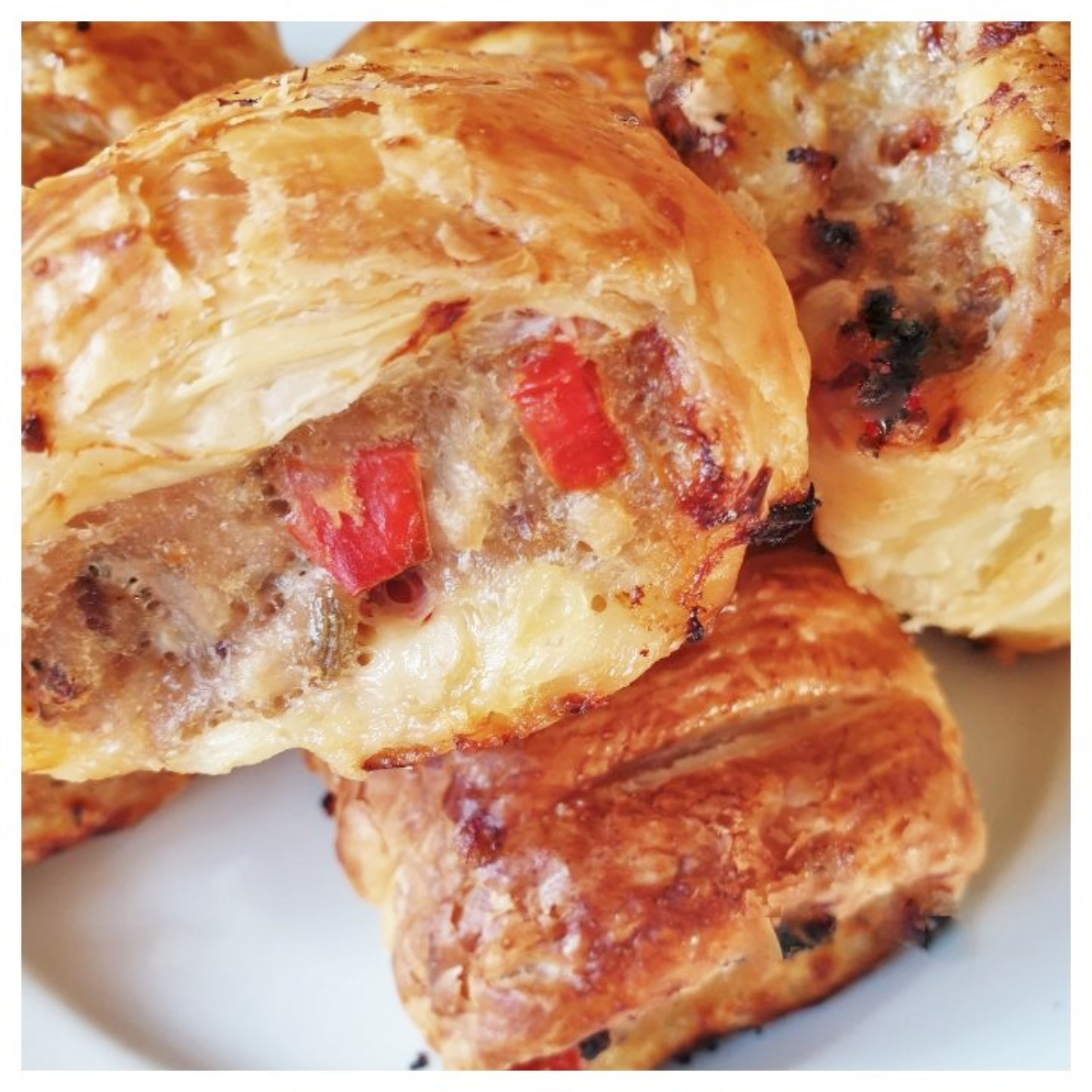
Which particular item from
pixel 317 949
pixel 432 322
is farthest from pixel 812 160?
pixel 317 949

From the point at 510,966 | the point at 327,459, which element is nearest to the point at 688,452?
the point at 327,459

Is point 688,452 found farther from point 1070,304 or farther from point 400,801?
point 400,801

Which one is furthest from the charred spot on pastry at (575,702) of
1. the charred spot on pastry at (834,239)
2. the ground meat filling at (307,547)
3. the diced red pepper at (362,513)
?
the charred spot on pastry at (834,239)

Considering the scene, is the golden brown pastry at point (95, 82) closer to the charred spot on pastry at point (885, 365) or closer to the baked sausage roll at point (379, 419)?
the baked sausage roll at point (379, 419)

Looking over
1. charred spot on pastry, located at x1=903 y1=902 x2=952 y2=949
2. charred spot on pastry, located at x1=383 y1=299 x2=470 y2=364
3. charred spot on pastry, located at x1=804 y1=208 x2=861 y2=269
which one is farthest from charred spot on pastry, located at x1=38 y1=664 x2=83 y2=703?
charred spot on pastry, located at x1=903 y1=902 x2=952 y2=949

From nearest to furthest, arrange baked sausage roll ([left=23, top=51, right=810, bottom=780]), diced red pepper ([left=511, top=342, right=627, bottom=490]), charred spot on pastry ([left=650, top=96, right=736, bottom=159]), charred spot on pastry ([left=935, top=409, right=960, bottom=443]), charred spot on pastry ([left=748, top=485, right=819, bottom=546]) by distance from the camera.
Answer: baked sausage roll ([left=23, top=51, right=810, bottom=780]), diced red pepper ([left=511, top=342, right=627, bottom=490]), charred spot on pastry ([left=748, top=485, right=819, bottom=546]), charred spot on pastry ([left=935, top=409, right=960, bottom=443]), charred spot on pastry ([left=650, top=96, right=736, bottom=159])

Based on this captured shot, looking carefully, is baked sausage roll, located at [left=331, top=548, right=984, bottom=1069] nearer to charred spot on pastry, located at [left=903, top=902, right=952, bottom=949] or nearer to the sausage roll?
charred spot on pastry, located at [left=903, top=902, right=952, bottom=949]
